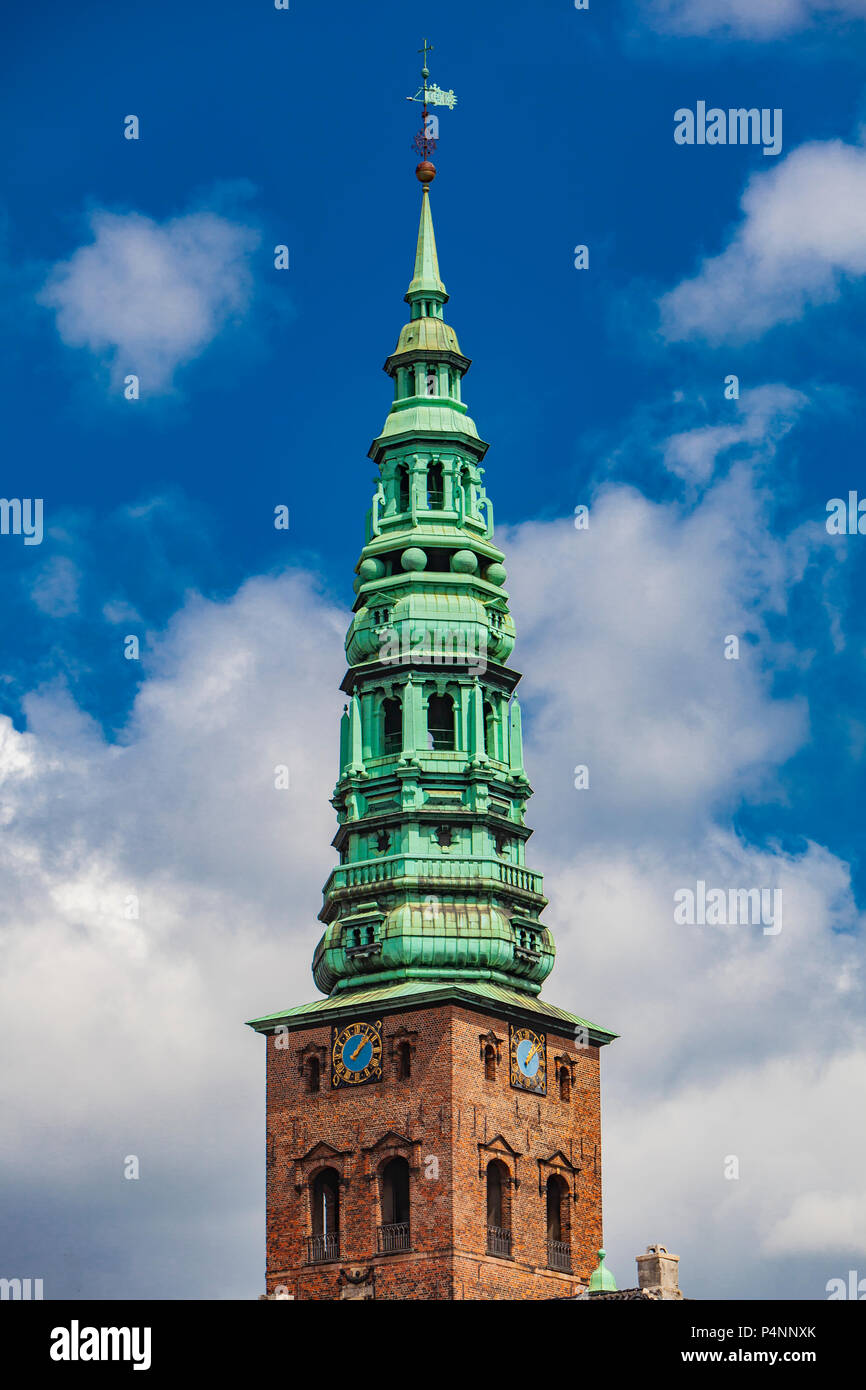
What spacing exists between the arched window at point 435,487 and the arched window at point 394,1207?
2799cm

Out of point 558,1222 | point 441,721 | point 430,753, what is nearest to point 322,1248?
point 558,1222

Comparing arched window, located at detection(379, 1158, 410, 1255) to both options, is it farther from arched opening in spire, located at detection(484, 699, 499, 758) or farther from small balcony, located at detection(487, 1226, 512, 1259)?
arched opening in spire, located at detection(484, 699, 499, 758)

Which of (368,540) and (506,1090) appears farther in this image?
(368,540)

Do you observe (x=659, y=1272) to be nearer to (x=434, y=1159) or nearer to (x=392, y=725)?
(x=434, y=1159)

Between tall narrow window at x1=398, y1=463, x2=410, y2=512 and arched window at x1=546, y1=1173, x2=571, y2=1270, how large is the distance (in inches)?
1100

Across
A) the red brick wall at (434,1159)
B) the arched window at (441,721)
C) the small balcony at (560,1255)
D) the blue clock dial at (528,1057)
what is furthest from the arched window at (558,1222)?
the arched window at (441,721)

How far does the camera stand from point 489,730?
12694 cm

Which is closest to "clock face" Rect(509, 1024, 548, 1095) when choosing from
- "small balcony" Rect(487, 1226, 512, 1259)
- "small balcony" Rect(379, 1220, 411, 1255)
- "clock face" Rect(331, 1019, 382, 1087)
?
"clock face" Rect(331, 1019, 382, 1087)
